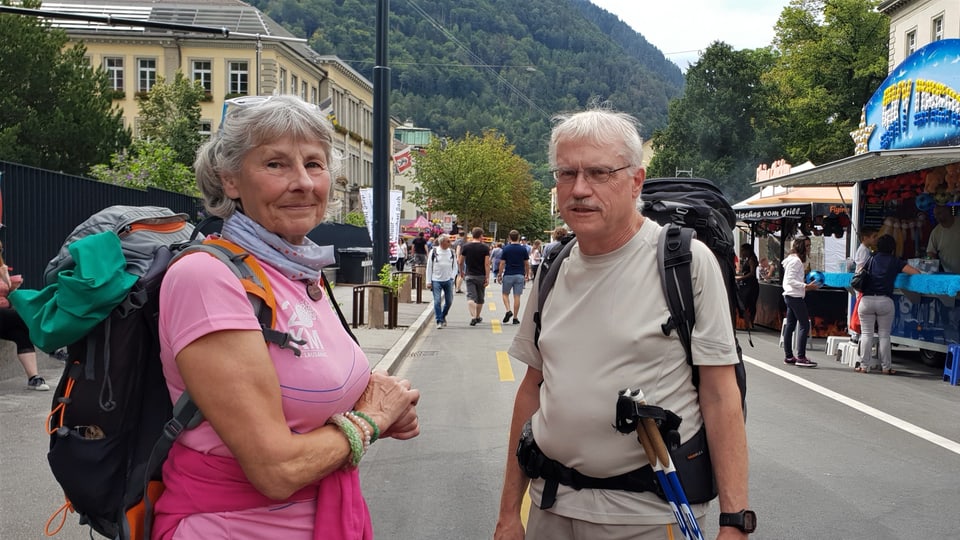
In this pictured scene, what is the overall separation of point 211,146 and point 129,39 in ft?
214

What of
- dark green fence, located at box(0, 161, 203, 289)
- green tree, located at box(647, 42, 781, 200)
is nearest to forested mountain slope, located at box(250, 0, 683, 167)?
green tree, located at box(647, 42, 781, 200)

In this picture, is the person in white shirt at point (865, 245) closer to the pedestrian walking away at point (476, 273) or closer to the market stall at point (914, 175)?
the market stall at point (914, 175)

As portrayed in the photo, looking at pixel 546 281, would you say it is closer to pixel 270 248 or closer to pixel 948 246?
pixel 270 248

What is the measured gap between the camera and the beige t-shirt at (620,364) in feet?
8.97

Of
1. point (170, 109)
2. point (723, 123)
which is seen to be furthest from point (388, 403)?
point (723, 123)

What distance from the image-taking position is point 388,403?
237cm

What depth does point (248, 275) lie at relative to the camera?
6.96ft

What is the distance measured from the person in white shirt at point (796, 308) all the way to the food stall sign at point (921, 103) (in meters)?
2.61

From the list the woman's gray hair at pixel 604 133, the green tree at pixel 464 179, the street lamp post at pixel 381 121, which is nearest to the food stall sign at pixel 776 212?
the street lamp post at pixel 381 121

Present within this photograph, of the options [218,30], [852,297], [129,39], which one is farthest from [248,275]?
[129,39]

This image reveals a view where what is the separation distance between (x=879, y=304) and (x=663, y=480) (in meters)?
12.0

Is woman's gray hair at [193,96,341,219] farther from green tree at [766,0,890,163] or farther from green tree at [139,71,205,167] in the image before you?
green tree at [766,0,890,163]

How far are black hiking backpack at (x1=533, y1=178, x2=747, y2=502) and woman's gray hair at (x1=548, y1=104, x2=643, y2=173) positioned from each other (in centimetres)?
24

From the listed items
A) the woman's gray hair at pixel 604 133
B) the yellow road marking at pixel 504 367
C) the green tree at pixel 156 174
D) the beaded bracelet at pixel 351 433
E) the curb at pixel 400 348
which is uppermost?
the green tree at pixel 156 174
